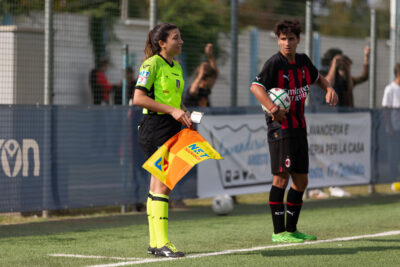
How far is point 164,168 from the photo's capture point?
20.5 ft

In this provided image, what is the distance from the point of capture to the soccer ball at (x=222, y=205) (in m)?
9.88

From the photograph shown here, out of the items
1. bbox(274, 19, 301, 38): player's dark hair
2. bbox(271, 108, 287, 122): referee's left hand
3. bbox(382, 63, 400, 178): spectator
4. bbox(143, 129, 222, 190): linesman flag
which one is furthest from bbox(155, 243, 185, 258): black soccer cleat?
bbox(382, 63, 400, 178): spectator

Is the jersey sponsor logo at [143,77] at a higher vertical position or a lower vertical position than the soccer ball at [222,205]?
higher

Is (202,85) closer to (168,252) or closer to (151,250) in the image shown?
(151,250)

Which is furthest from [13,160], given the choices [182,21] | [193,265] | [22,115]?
[182,21]

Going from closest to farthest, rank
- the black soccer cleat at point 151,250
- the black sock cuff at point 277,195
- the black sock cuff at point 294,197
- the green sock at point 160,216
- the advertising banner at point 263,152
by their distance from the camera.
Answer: the green sock at point 160,216 → the black soccer cleat at point 151,250 → the black sock cuff at point 277,195 → the black sock cuff at point 294,197 → the advertising banner at point 263,152

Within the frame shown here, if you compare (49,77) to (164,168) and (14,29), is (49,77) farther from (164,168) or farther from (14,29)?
(164,168)

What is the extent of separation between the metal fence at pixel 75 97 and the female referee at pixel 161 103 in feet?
9.62

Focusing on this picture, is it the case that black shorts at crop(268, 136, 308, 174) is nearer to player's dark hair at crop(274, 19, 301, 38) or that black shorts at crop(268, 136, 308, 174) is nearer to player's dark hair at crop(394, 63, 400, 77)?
player's dark hair at crop(274, 19, 301, 38)

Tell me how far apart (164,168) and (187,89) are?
514 cm

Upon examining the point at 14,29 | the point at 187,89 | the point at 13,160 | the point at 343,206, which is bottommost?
the point at 343,206

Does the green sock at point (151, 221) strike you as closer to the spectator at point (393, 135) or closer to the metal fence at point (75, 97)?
the metal fence at point (75, 97)

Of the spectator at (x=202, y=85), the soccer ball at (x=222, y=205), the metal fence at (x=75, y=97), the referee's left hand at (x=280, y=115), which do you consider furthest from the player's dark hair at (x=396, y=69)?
the referee's left hand at (x=280, y=115)

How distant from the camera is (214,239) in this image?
7660mm
